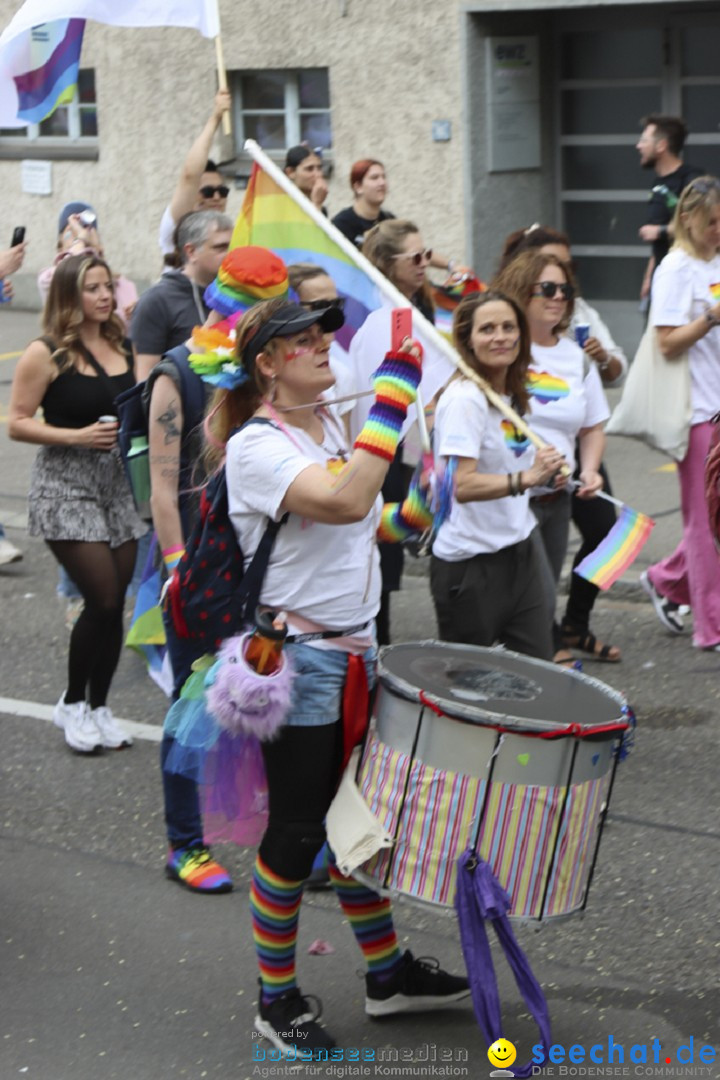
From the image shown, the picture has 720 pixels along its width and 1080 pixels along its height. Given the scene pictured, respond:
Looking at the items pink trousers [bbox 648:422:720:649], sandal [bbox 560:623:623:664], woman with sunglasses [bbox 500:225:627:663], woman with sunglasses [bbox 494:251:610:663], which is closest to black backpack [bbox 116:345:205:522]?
woman with sunglasses [bbox 494:251:610:663]

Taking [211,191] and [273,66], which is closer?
[211,191]

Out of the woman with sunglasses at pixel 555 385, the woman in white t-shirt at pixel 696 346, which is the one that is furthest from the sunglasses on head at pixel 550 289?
the woman in white t-shirt at pixel 696 346

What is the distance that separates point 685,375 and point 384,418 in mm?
3727

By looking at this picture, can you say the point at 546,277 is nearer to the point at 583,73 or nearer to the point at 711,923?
the point at 711,923

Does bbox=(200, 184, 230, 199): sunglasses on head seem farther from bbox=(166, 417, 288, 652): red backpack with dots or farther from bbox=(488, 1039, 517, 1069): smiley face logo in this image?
bbox=(488, 1039, 517, 1069): smiley face logo

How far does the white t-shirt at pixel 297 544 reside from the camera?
152 inches

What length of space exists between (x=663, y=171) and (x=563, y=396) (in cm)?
542

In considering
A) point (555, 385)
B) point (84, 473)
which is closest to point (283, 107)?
point (84, 473)

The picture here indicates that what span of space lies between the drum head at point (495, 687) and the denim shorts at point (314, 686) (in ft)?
0.39

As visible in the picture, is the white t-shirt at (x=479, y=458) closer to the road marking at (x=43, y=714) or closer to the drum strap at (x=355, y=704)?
the drum strap at (x=355, y=704)

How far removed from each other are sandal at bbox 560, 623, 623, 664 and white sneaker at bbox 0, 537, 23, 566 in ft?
11.1

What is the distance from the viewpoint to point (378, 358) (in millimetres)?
5566

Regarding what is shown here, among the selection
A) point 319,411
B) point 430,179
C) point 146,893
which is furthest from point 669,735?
point 430,179

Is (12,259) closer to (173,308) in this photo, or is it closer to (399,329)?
(173,308)
